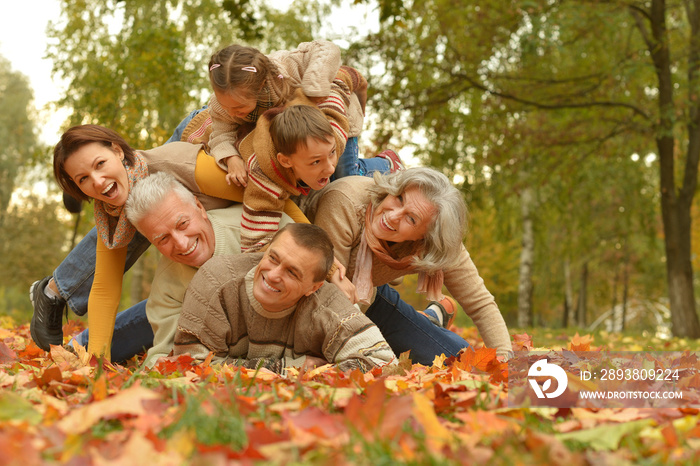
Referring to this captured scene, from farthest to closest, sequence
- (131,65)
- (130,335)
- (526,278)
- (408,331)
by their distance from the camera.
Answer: (526,278)
(131,65)
(408,331)
(130,335)

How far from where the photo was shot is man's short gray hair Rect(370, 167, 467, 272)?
3436mm

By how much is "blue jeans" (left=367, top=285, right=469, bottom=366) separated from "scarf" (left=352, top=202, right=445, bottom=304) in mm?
468

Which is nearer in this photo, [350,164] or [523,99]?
[350,164]

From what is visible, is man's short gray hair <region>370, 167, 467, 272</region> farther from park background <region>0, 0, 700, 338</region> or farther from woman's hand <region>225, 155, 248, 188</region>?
park background <region>0, 0, 700, 338</region>

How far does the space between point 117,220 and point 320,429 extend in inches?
103

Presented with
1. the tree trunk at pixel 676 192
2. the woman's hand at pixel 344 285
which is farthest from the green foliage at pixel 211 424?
the tree trunk at pixel 676 192

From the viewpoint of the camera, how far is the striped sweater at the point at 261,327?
301 cm

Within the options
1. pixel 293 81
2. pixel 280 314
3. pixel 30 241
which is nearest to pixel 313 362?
pixel 280 314

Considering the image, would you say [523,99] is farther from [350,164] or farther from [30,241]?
[30,241]

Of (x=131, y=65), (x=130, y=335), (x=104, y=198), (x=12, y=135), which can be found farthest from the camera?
(x=12, y=135)

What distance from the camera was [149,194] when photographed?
10.9ft

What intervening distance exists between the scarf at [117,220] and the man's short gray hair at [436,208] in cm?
133

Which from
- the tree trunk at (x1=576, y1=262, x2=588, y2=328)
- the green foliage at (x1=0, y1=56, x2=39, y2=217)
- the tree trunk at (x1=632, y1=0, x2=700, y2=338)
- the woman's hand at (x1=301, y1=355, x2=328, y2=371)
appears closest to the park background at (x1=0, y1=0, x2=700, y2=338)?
the tree trunk at (x1=632, y1=0, x2=700, y2=338)

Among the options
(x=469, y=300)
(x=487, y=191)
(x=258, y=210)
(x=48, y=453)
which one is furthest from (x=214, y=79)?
(x=487, y=191)
